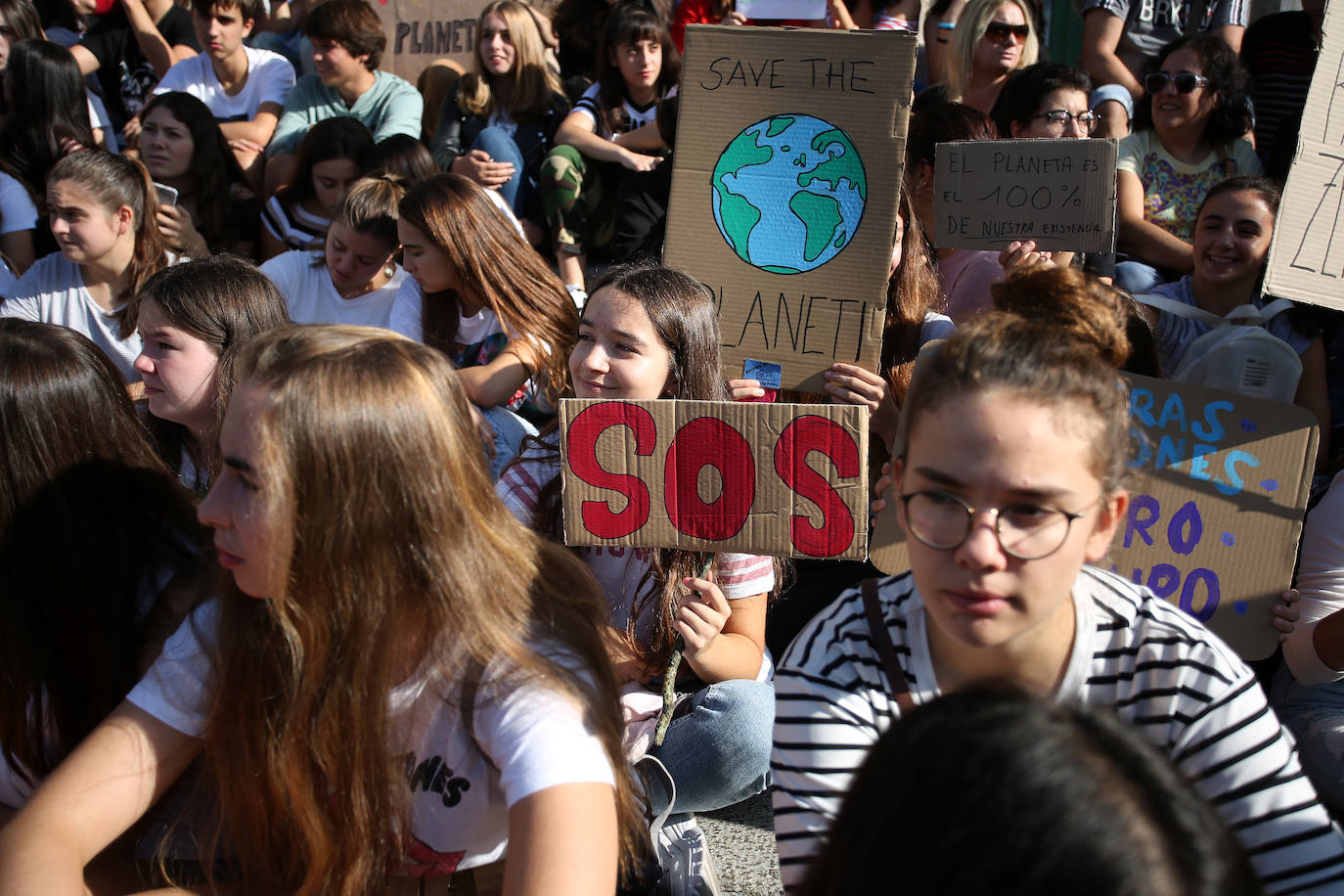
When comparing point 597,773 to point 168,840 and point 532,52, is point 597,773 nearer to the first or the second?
point 168,840

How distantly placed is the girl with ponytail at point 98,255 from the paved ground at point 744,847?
2732mm

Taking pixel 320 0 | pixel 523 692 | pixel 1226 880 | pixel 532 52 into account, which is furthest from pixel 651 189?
pixel 1226 880

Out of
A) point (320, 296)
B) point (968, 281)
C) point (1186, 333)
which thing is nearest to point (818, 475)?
point (968, 281)

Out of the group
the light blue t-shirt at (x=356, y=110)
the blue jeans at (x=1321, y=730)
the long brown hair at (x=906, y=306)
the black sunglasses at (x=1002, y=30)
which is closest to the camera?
the blue jeans at (x=1321, y=730)

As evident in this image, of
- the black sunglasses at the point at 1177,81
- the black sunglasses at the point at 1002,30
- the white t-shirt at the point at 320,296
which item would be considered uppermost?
the black sunglasses at the point at 1002,30

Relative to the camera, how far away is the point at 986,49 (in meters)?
4.75

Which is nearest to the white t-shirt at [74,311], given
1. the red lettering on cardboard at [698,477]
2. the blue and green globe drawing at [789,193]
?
the blue and green globe drawing at [789,193]

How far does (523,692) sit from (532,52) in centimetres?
458

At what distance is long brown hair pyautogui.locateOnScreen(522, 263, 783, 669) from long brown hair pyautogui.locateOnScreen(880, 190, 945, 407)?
2.46 feet

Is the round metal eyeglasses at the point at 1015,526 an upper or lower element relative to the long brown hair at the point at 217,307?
upper

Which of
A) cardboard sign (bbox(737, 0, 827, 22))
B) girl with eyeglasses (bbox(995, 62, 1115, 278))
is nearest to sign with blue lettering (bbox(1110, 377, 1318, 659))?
girl with eyeglasses (bbox(995, 62, 1115, 278))

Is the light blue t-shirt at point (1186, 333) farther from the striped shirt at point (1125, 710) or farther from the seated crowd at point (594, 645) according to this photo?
the striped shirt at point (1125, 710)

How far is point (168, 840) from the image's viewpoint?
5.69 feet

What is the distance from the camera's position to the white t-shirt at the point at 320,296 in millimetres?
4324
